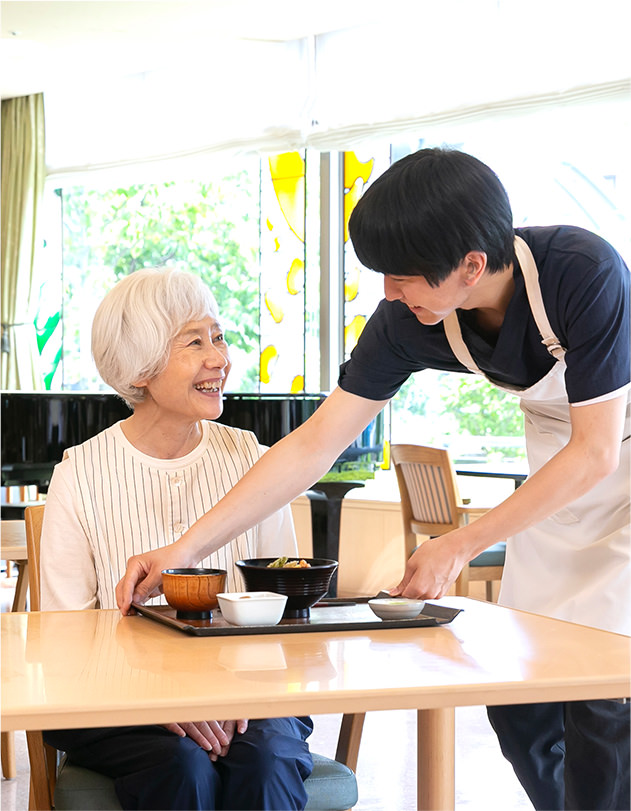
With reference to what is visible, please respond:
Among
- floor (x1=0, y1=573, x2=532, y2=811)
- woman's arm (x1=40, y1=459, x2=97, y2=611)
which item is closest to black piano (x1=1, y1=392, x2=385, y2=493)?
floor (x1=0, y1=573, x2=532, y2=811)

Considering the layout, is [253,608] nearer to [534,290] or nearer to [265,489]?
[265,489]

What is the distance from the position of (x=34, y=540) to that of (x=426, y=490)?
A: 10.1 ft

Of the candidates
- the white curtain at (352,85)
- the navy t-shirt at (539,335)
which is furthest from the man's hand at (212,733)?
the white curtain at (352,85)

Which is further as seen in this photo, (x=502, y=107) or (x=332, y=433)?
(x=502, y=107)

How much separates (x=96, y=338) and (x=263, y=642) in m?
0.91

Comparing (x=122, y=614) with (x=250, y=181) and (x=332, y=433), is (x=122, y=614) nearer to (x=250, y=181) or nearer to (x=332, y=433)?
(x=332, y=433)

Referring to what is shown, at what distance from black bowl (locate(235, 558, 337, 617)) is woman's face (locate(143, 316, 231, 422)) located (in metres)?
0.58

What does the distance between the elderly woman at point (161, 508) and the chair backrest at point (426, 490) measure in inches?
104

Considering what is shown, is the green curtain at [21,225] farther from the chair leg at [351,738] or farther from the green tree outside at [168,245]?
the chair leg at [351,738]

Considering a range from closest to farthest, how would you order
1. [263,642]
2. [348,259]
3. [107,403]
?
[263,642] < [107,403] < [348,259]

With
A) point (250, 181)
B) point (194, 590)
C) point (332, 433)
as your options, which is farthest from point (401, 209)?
point (250, 181)

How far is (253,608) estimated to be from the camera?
1.47 m

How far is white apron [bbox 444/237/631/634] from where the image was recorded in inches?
73.5

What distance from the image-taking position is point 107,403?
480cm
